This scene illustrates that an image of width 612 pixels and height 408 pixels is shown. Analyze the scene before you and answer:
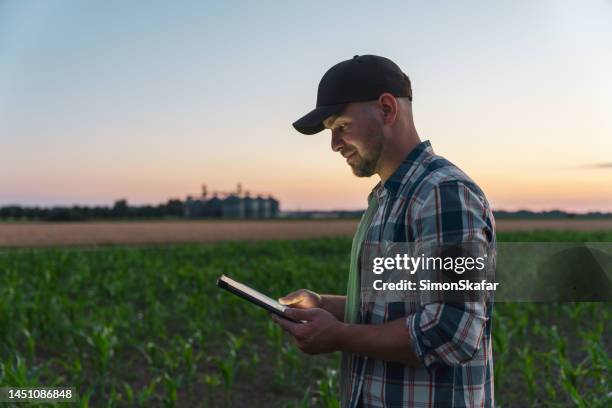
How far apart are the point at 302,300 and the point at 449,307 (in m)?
0.74

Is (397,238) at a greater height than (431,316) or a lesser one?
greater

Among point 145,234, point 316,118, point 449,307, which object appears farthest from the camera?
point 145,234

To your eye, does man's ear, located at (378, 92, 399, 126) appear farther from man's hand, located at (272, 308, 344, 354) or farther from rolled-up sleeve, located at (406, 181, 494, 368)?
man's hand, located at (272, 308, 344, 354)

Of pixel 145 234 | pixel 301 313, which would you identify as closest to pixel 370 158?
pixel 301 313

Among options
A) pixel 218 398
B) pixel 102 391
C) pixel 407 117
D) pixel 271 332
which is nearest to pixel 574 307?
pixel 271 332

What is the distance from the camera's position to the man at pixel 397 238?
5.94ft

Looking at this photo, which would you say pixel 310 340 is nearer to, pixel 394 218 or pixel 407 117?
pixel 394 218

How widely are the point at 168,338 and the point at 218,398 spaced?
2.51 metres

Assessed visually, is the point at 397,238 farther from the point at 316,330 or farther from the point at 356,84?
the point at 356,84

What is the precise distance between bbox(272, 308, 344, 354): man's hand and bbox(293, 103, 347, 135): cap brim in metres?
0.69

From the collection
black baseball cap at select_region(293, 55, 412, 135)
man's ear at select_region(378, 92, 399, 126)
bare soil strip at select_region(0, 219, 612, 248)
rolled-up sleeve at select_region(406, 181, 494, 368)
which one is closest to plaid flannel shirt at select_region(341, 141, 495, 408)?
rolled-up sleeve at select_region(406, 181, 494, 368)

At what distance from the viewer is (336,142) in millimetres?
2189

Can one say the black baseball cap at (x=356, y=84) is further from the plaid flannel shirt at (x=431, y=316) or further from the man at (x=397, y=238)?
the plaid flannel shirt at (x=431, y=316)

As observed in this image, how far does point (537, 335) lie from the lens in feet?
27.3
